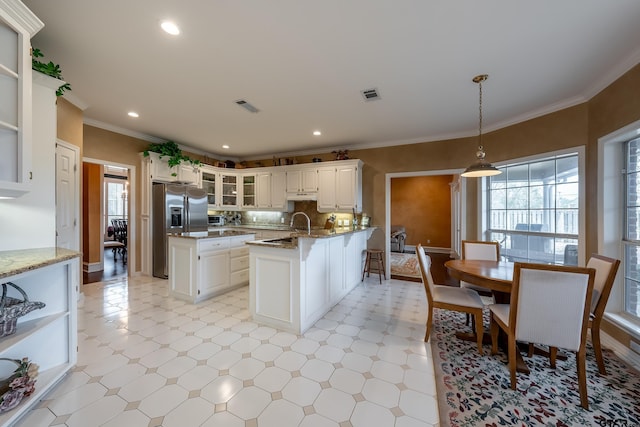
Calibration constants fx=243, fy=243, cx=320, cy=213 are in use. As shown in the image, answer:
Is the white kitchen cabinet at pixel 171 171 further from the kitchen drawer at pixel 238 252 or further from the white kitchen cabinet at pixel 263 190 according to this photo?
the kitchen drawer at pixel 238 252

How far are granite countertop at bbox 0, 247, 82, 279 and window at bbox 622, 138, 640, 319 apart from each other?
4.80 m

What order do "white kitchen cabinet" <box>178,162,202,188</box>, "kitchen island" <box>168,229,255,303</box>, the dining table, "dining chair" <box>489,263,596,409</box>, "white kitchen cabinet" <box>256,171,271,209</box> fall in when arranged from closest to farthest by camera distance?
"dining chair" <box>489,263,596,409</box>, the dining table, "kitchen island" <box>168,229,255,303</box>, "white kitchen cabinet" <box>178,162,202,188</box>, "white kitchen cabinet" <box>256,171,271,209</box>

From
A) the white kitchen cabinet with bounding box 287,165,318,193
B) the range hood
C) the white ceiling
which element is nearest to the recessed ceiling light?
the white ceiling

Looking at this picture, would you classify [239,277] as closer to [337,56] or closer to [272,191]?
[272,191]

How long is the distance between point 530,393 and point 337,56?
3.13 meters

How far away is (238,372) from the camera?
77.7 inches

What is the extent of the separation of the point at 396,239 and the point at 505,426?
688cm

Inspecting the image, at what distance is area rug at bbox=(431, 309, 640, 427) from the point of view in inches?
61.7

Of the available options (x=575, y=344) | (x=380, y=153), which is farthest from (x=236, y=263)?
(x=575, y=344)

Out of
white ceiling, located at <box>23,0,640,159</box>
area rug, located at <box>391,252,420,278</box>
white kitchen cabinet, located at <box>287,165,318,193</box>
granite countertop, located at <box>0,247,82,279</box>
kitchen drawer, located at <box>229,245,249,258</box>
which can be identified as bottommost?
area rug, located at <box>391,252,420,278</box>

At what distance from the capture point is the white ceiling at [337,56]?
1729 millimetres

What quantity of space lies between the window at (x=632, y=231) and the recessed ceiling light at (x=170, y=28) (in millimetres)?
4324

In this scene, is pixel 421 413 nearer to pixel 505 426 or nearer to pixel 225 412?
pixel 505 426

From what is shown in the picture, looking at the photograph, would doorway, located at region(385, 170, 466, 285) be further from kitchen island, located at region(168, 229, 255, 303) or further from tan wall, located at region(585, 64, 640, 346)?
kitchen island, located at region(168, 229, 255, 303)
